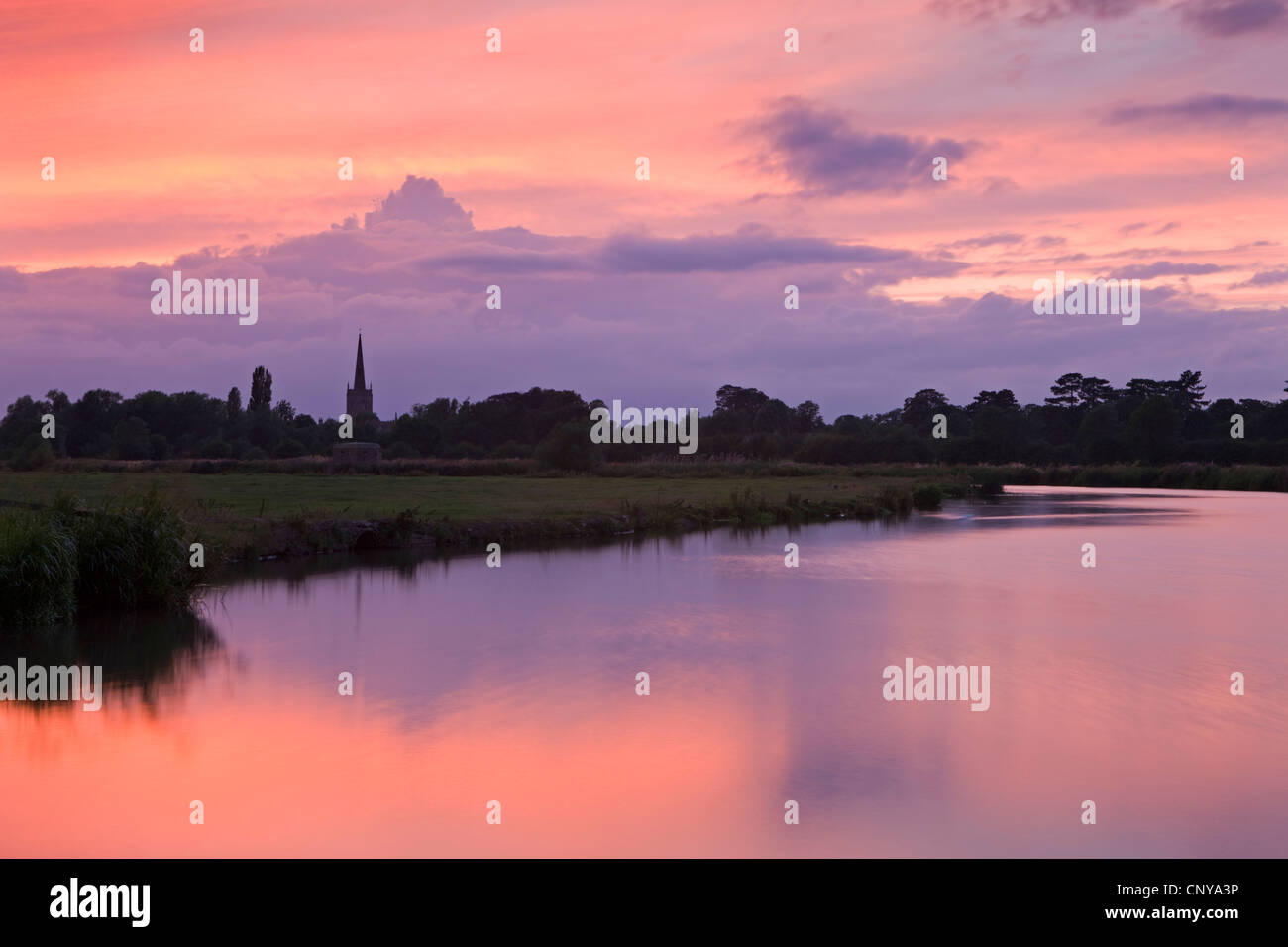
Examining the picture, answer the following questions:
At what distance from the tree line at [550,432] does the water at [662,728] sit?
1999 inches

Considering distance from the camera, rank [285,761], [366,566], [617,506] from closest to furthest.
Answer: [285,761] → [366,566] → [617,506]

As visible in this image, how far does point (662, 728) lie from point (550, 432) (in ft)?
212

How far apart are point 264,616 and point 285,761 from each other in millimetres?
8501

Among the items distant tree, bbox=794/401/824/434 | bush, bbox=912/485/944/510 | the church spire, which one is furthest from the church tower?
bush, bbox=912/485/944/510

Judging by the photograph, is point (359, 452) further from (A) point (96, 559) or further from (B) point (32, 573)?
(B) point (32, 573)

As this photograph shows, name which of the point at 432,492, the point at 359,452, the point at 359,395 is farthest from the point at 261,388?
the point at 432,492

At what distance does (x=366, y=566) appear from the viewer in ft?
81.6

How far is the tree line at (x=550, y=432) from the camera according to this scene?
89375 mm

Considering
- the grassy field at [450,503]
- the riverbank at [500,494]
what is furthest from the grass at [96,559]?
the grassy field at [450,503]

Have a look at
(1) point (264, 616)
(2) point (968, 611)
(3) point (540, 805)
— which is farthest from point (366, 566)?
(3) point (540, 805)

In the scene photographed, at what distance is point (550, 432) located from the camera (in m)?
75.2
